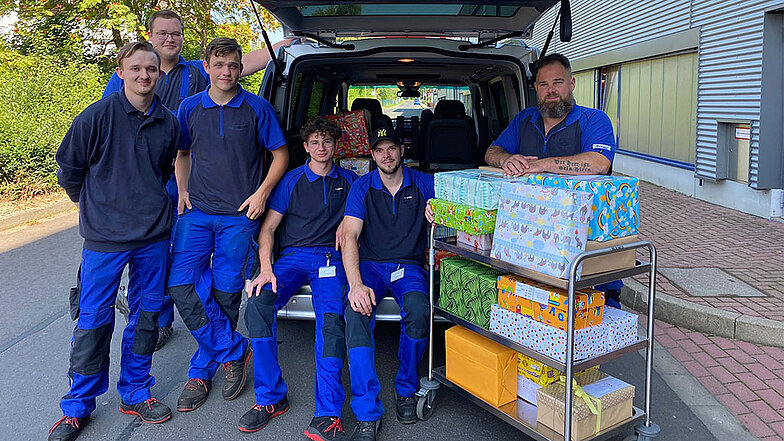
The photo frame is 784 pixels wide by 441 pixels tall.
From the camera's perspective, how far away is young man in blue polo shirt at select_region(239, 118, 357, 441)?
350 centimetres

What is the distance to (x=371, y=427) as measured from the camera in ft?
11.1

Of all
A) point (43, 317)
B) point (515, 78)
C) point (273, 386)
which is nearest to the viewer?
point (273, 386)

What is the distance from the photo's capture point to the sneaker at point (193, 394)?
149 inches

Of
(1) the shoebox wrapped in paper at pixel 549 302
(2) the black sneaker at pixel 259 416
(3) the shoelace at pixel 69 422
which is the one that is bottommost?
(2) the black sneaker at pixel 259 416

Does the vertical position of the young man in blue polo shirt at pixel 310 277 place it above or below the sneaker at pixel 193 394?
above

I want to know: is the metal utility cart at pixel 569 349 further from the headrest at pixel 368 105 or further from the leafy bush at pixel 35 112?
the leafy bush at pixel 35 112

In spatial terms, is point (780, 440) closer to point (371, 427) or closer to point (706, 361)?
point (706, 361)

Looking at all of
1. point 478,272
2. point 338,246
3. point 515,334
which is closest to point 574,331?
point 515,334

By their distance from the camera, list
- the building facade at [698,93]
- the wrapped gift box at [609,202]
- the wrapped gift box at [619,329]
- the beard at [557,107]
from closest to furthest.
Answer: the wrapped gift box at [609,202]
the wrapped gift box at [619,329]
the beard at [557,107]
the building facade at [698,93]

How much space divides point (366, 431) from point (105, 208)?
1.82 meters

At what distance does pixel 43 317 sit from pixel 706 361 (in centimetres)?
511

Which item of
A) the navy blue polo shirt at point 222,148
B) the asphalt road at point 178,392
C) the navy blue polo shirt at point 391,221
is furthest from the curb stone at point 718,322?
the navy blue polo shirt at point 222,148

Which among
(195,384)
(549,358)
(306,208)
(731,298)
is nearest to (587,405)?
(549,358)

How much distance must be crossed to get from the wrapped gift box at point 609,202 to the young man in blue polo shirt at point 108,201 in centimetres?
215
